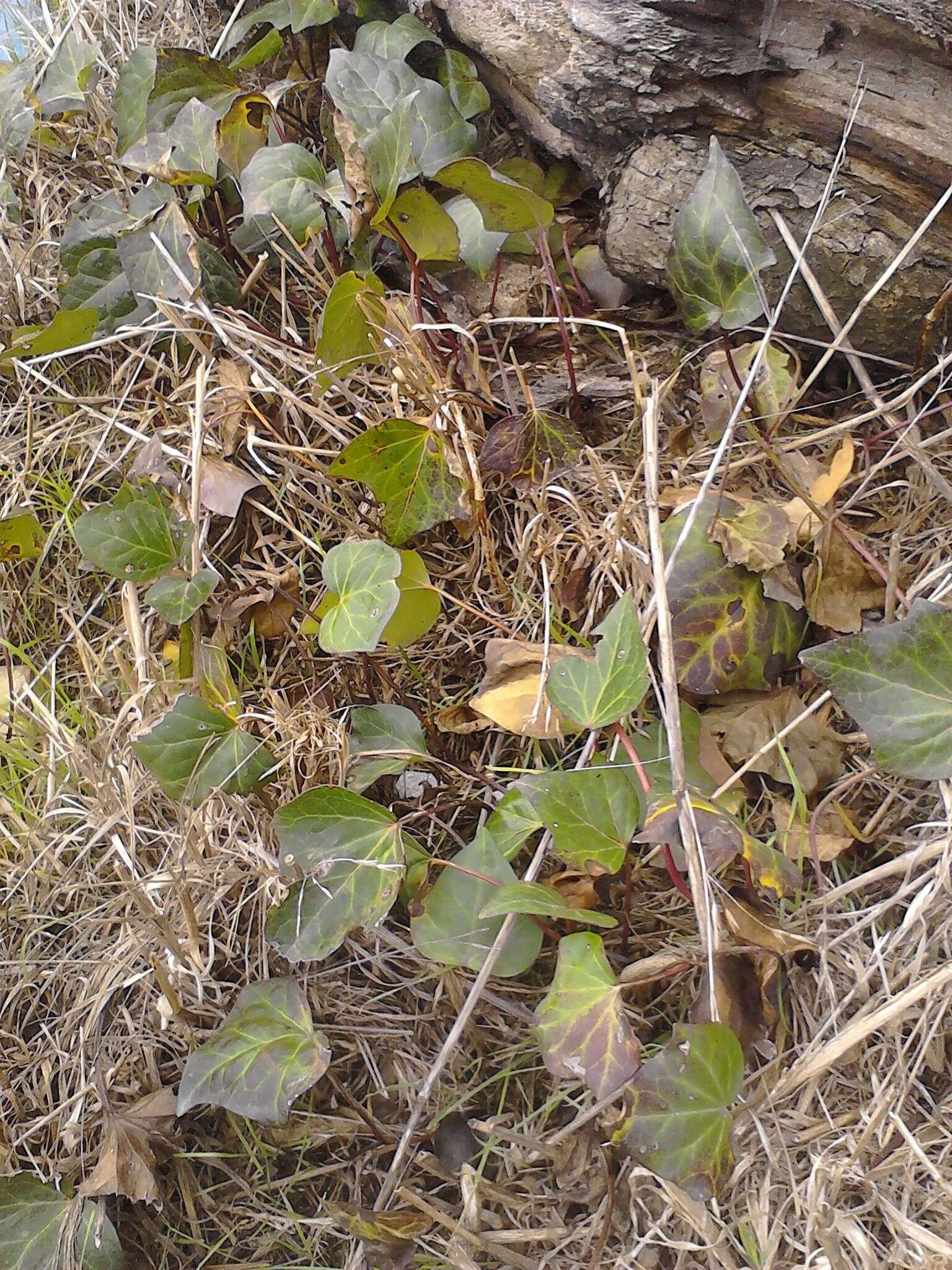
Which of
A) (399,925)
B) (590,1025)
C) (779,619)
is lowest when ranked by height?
(399,925)

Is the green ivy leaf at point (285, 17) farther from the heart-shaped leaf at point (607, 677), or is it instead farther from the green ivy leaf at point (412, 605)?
the heart-shaped leaf at point (607, 677)

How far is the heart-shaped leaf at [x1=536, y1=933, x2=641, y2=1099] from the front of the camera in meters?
0.74

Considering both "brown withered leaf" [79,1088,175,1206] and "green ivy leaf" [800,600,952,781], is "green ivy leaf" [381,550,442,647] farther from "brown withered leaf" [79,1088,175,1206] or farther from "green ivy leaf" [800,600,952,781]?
"brown withered leaf" [79,1088,175,1206]

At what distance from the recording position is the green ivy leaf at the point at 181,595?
1051 mm

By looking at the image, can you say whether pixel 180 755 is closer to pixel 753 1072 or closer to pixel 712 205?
pixel 753 1072

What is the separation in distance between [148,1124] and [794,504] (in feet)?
2.88

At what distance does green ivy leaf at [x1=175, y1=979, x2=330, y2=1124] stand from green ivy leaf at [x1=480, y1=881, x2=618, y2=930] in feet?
0.71

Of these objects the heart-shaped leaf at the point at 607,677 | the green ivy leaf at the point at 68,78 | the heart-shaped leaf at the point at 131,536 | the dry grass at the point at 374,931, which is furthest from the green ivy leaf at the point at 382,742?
the green ivy leaf at the point at 68,78

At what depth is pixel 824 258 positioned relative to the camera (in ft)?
3.40

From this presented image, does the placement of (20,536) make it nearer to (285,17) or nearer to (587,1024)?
(285,17)

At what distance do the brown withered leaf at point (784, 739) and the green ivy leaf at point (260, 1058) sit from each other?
0.47 m

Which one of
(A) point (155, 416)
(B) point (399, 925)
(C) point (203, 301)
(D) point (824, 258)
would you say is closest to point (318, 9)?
(C) point (203, 301)

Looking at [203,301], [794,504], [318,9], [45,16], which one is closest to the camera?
[794,504]

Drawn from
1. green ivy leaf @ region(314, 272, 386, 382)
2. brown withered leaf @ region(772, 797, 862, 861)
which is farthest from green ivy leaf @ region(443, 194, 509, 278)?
brown withered leaf @ region(772, 797, 862, 861)
